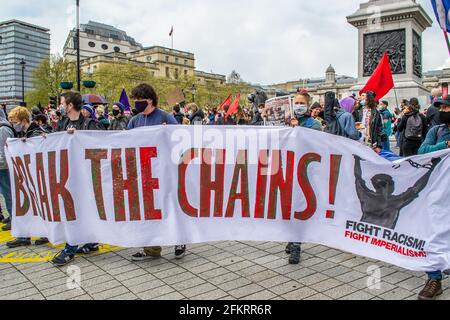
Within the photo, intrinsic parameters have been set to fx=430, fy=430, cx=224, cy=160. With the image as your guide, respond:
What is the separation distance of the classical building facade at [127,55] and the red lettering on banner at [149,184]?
84.2m

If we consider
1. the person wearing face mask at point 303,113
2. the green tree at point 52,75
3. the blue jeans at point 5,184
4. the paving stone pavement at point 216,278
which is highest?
the green tree at point 52,75

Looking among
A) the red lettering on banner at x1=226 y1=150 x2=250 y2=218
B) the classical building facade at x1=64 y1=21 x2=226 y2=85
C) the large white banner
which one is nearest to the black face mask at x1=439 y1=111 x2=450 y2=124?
the large white banner

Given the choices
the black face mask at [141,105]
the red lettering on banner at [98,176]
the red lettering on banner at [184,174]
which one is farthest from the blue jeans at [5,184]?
the red lettering on banner at [184,174]

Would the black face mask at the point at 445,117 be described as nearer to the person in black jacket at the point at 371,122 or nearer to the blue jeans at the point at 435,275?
the blue jeans at the point at 435,275

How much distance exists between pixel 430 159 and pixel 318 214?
123 centimetres

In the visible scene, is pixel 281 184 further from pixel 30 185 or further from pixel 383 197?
pixel 30 185

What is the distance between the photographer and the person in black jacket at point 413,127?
30.8ft

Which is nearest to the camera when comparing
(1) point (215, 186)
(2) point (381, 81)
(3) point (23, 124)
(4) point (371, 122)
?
(1) point (215, 186)

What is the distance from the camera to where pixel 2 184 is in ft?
22.6

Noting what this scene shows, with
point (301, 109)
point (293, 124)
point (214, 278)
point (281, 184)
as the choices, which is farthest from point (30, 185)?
point (301, 109)

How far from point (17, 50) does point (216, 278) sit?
98.3m

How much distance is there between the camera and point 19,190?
571 cm

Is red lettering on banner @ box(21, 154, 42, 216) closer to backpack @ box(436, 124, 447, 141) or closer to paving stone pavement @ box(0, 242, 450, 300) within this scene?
paving stone pavement @ box(0, 242, 450, 300)

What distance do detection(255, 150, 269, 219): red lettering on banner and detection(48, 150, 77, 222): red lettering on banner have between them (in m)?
2.20
